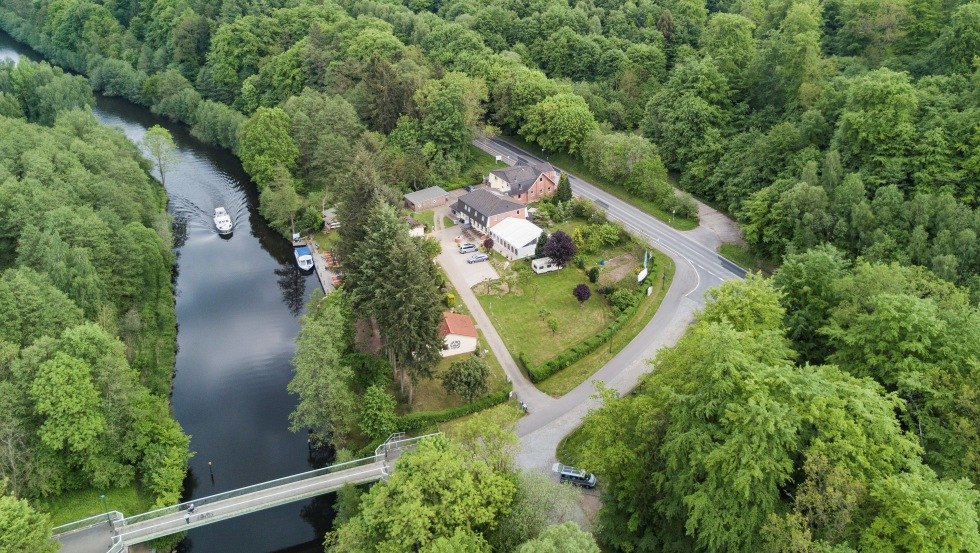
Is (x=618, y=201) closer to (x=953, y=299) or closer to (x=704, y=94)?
(x=704, y=94)

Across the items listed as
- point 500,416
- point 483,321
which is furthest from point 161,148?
point 500,416

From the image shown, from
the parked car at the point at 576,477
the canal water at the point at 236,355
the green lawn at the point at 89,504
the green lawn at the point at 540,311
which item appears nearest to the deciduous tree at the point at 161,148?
the canal water at the point at 236,355

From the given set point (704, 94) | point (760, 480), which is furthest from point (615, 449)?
point (704, 94)

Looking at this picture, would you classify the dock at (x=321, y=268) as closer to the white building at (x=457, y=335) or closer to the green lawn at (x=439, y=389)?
the white building at (x=457, y=335)

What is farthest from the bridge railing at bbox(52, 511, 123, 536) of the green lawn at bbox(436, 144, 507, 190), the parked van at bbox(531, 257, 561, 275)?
the green lawn at bbox(436, 144, 507, 190)

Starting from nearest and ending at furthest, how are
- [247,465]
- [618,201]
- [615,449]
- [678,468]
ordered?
[678,468] < [615,449] < [247,465] < [618,201]

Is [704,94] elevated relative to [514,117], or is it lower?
elevated
